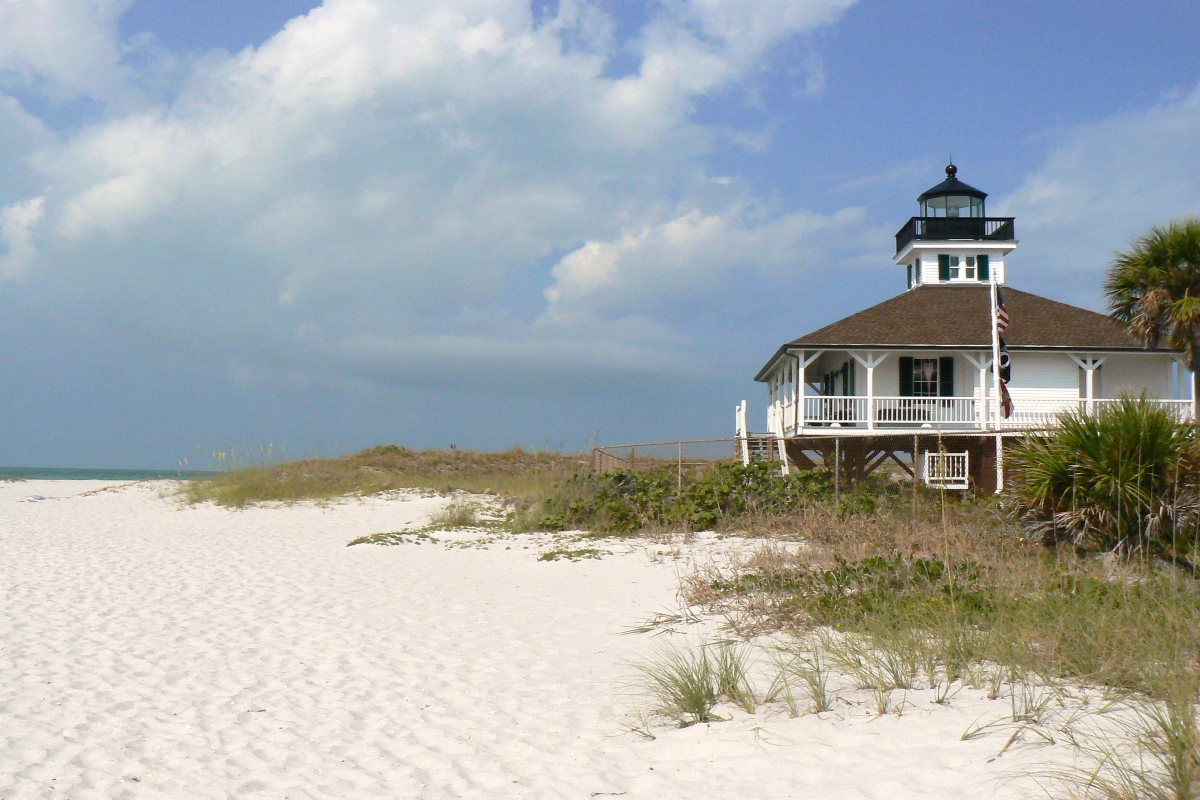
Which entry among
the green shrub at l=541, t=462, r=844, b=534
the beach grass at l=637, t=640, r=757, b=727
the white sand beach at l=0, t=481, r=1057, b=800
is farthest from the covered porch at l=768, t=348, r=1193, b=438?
the beach grass at l=637, t=640, r=757, b=727

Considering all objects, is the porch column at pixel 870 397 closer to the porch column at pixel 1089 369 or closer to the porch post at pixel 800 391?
the porch post at pixel 800 391

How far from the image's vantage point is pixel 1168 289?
780 inches

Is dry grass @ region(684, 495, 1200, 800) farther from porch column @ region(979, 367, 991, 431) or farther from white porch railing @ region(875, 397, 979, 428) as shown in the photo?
white porch railing @ region(875, 397, 979, 428)

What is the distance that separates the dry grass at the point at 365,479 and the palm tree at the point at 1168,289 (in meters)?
13.4

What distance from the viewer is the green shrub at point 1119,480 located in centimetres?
838

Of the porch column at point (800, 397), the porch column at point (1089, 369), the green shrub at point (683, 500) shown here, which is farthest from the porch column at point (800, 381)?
the green shrub at point (683, 500)

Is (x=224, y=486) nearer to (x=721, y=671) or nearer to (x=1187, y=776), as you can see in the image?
(x=721, y=671)

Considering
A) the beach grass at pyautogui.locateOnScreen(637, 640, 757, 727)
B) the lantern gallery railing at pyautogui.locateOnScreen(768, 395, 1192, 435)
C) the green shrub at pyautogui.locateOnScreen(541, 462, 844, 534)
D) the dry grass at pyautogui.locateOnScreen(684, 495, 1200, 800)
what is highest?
the lantern gallery railing at pyautogui.locateOnScreen(768, 395, 1192, 435)

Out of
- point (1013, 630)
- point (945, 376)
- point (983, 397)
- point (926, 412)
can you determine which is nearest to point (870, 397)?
point (926, 412)

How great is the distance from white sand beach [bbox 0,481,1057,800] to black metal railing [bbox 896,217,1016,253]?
21.8 meters

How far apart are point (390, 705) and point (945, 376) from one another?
21.9 meters

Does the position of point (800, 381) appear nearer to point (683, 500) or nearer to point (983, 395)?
point (983, 395)

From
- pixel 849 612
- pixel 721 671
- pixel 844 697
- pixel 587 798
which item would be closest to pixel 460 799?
pixel 587 798

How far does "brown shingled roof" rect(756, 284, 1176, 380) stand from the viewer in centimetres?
2347
